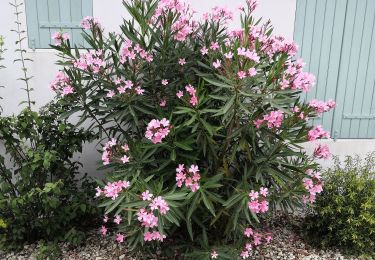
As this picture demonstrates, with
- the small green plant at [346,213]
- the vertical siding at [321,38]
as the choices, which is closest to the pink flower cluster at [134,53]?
the vertical siding at [321,38]

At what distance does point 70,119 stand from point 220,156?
4.97 ft

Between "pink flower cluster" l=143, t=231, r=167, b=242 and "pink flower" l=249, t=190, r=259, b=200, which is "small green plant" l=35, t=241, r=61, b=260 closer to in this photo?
"pink flower cluster" l=143, t=231, r=167, b=242

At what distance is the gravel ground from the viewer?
117 inches

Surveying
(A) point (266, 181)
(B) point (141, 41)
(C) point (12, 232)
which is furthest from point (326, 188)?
(C) point (12, 232)

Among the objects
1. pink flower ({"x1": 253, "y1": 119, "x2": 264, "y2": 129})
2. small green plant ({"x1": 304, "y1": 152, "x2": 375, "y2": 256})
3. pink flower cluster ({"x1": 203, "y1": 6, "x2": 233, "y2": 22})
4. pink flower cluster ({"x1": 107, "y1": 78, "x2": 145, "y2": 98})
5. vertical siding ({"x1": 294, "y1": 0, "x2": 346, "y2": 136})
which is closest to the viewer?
pink flower ({"x1": 253, "y1": 119, "x2": 264, "y2": 129})

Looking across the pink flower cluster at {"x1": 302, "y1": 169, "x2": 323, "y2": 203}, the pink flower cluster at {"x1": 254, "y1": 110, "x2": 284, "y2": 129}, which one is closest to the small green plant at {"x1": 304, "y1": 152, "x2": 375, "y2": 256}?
the pink flower cluster at {"x1": 302, "y1": 169, "x2": 323, "y2": 203}

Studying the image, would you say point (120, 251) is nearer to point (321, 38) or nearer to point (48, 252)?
point (48, 252)

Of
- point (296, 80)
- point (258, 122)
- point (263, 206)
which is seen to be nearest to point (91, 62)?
point (258, 122)

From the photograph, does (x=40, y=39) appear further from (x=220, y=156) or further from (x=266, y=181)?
(x=266, y=181)

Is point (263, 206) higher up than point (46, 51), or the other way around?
point (46, 51)

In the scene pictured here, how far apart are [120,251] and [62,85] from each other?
1481mm

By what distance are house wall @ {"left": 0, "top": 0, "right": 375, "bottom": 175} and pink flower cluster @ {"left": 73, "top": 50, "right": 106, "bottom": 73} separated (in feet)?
2.26

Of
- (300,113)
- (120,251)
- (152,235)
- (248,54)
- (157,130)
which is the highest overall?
(248,54)

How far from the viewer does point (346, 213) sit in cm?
302
